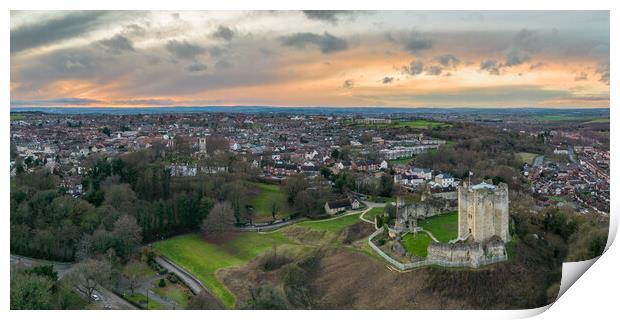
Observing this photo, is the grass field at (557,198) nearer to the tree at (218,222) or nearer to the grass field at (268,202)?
the grass field at (268,202)

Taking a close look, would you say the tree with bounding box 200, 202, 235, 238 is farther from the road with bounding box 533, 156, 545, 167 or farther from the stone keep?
the road with bounding box 533, 156, 545, 167

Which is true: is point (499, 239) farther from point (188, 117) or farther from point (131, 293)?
point (188, 117)

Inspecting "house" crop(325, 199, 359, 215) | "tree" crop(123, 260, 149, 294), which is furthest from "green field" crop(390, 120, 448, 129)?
"tree" crop(123, 260, 149, 294)

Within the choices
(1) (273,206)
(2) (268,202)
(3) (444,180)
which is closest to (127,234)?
(1) (273,206)

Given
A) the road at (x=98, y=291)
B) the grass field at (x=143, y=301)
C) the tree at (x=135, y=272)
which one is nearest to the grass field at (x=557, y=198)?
the grass field at (x=143, y=301)

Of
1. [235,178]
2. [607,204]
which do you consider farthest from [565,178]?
[235,178]

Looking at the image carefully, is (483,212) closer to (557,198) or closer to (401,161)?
(557,198)
